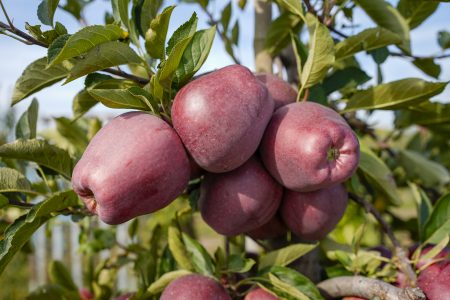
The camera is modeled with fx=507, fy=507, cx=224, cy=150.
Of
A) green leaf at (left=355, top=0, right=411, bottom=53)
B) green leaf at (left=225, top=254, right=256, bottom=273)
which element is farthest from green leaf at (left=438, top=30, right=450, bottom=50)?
green leaf at (left=225, top=254, right=256, bottom=273)

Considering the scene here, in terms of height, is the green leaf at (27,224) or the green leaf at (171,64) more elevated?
the green leaf at (171,64)

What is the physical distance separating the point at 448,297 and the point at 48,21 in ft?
2.72

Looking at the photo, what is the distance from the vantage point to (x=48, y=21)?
86cm

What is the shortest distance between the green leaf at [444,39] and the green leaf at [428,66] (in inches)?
4.2

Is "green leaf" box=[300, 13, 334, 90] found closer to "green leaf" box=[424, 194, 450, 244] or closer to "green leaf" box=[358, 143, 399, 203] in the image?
"green leaf" box=[358, 143, 399, 203]

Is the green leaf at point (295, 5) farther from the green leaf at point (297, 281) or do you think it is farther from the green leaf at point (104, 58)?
the green leaf at point (297, 281)

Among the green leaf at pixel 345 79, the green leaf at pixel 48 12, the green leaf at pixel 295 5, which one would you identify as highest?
the green leaf at pixel 48 12

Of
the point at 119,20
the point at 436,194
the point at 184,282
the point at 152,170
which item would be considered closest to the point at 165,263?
the point at 184,282

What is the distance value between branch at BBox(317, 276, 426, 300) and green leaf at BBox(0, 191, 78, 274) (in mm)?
539

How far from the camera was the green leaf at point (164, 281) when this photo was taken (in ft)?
3.51

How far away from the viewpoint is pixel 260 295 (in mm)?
996

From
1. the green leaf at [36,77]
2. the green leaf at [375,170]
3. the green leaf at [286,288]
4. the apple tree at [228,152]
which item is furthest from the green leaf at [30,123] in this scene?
the green leaf at [375,170]

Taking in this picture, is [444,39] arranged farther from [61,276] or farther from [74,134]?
[61,276]

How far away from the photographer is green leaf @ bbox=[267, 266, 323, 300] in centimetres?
94
